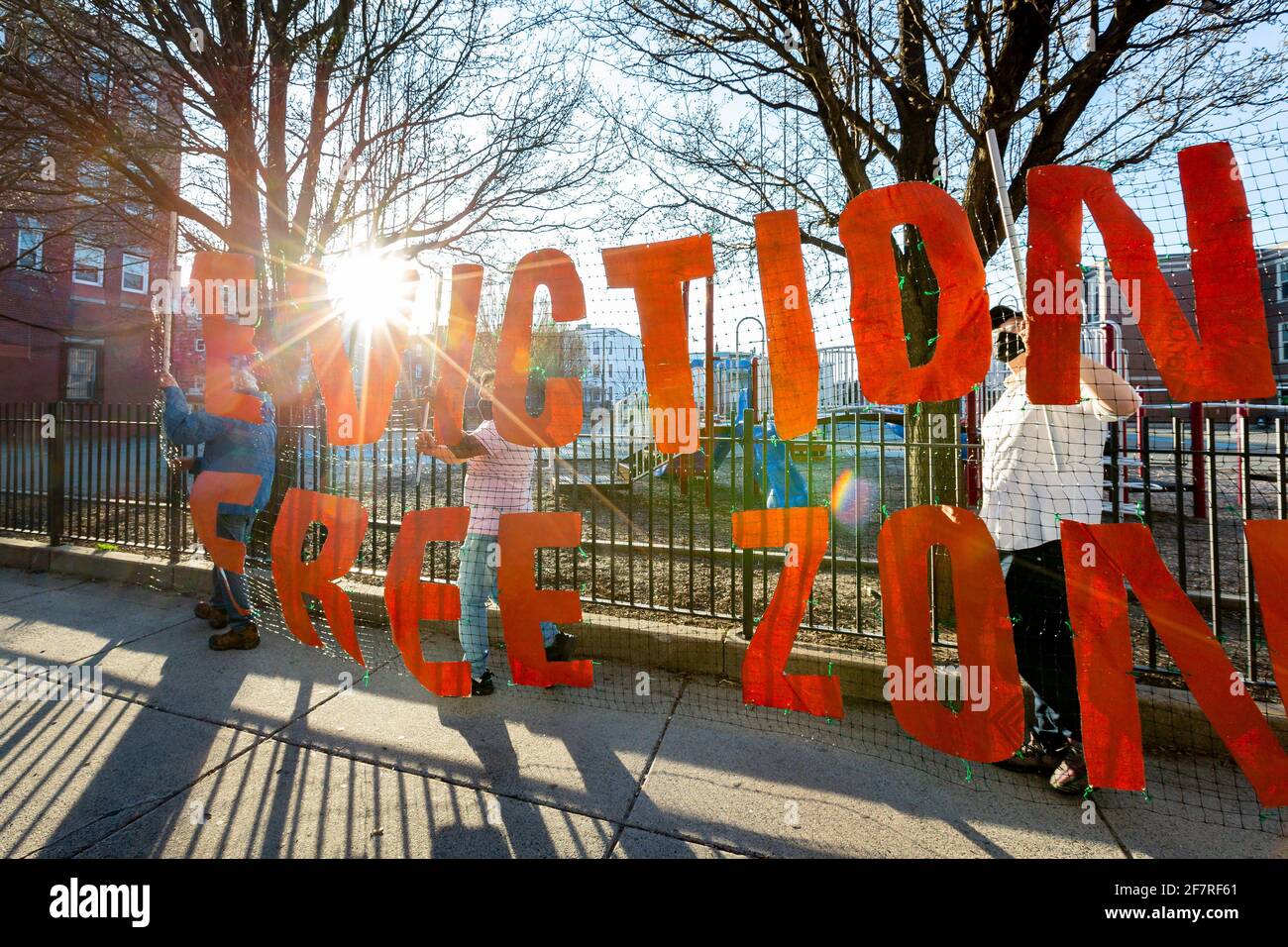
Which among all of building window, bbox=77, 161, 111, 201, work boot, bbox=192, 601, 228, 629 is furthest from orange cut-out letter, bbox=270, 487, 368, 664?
building window, bbox=77, 161, 111, 201

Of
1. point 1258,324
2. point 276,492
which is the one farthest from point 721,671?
point 276,492

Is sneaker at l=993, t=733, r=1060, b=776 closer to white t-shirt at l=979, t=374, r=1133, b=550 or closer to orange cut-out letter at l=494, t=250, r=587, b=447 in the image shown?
white t-shirt at l=979, t=374, r=1133, b=550

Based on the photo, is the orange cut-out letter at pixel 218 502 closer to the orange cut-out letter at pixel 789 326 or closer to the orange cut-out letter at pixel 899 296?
the orange cut-out letter at pixel 789 326

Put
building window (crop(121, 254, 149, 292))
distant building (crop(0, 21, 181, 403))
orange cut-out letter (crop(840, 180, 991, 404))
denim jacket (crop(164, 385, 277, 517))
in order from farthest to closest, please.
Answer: building window (crop(121, 254, 149, 292)) < distant building (crop(0, 21, 181, 403)) < denim jacket (crop(164, 385, 277, 517)) < orange cut-out letter (crop(840, 180, 991, 404))

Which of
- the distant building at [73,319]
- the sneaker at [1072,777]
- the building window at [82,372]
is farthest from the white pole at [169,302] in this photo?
the building window at [82,372]

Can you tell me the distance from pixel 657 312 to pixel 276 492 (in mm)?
4618

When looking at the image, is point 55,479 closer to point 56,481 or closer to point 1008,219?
point 56,481

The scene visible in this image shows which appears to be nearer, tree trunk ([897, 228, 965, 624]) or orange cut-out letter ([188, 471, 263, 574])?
tree trunk ([897, 228, 965, 624])

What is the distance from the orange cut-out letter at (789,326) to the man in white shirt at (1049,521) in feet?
3.21

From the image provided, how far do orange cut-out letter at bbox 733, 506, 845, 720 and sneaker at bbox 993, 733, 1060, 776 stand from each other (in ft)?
2.65

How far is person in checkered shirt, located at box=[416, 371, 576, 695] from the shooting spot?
13.0ft

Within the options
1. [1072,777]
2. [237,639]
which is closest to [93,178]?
[237,639]

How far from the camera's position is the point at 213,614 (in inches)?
197
